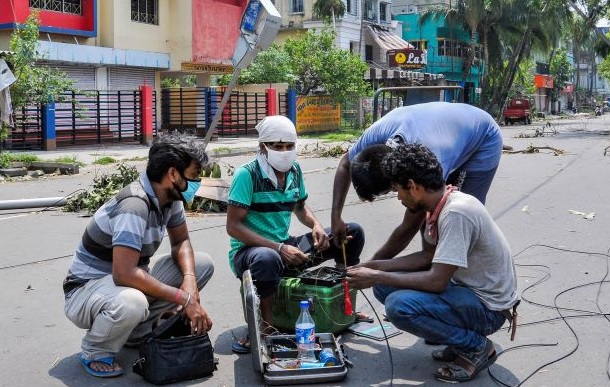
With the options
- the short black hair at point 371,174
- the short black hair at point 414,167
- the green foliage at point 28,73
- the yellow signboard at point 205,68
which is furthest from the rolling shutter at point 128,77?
the short black hair at point 414,167

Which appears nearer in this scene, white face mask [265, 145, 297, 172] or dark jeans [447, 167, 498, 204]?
white face mask [265, 145, 297, 172]

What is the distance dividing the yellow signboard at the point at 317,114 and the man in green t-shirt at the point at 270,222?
30.2 metres

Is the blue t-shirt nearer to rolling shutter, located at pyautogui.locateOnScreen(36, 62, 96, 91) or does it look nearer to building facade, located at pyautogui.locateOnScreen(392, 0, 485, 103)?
rolling shutter, located at pyautogui.locateOnScreen(36, 62, 96, 91)

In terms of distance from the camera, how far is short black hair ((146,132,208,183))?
419 cm

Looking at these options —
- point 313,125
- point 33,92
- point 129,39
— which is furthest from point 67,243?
point 313,125

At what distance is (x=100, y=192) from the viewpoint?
10.8m

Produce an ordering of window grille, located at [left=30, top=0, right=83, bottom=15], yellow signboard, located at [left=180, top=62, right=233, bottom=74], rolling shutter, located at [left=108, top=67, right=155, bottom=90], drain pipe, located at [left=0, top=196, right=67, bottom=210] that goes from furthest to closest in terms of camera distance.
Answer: yellow signboard, located at [left=180, top=62, right=233, bottom=74], rolling shutter, located at [left=108, top=67, right=155, bottom=90], window grille, located at [left=30, top=0, right=83, bottom=15], drain pipe, located at [left=0, top=196, right=67, bottom=210]

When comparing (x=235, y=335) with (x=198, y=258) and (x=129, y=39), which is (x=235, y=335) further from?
(x=129, y=39)

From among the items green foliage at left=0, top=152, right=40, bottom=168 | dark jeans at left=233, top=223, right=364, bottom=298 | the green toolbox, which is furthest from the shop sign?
the green toolbox

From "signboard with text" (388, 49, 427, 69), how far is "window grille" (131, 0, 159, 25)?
65.9ft

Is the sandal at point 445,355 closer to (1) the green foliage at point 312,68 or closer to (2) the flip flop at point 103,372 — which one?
(2) the flip flop at point 103,372

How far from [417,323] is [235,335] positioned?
58.3 inches

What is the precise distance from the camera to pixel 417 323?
3994 millimetres

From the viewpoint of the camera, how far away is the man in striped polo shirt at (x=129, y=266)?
4.07 metres
